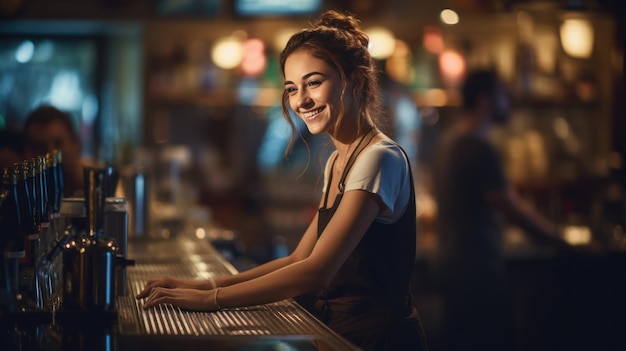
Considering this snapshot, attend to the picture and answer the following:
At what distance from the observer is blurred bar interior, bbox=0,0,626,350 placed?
24.9ft

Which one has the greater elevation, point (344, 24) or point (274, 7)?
point (274, 7)

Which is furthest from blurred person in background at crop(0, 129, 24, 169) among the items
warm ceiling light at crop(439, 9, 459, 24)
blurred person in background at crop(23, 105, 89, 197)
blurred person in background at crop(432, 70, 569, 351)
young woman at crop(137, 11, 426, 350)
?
warm ceiling light at crop(439, 9, 459, 24)

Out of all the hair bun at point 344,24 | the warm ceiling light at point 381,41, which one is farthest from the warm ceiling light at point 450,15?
the hair bun at point 344,24

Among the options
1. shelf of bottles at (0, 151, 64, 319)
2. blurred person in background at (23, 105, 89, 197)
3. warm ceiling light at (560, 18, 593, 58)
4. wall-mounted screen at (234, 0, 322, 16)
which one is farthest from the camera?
warm ceiling light at (560, 18, 593, 58)

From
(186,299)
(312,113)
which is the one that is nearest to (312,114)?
(312,113)

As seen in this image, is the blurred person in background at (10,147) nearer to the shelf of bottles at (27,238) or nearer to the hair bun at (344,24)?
the shelf of bottles at (27,238)

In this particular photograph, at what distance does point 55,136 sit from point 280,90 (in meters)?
3.83

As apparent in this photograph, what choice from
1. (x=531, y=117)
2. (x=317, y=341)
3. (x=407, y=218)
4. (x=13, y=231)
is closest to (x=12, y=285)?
(x=13, y=231)

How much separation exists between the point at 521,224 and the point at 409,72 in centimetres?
355

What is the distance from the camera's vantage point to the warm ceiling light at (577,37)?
25.8ft

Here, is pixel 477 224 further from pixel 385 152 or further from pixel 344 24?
pixel 385 152

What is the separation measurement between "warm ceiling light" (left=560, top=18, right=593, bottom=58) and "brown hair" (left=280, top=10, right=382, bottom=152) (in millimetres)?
5686

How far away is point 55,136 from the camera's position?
4254 millimetres

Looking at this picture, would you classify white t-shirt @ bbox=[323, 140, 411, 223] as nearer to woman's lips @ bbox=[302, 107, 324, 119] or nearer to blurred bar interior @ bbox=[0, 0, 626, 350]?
woman's lips @ bbox=[302, 107, 324, 119]
